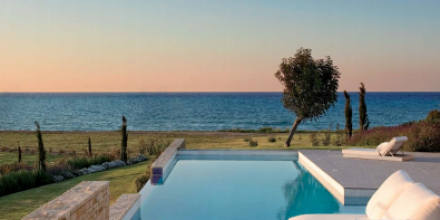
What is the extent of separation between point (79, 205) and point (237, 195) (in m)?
3.95

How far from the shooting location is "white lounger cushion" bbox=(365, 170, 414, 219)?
4.02 m

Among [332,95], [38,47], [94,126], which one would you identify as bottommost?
[94,126]

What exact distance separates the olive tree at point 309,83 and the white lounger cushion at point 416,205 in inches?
351

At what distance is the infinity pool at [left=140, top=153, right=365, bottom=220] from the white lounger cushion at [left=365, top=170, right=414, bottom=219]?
6.16ft

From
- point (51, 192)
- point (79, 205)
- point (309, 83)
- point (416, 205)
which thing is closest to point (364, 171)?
point (416, 205)

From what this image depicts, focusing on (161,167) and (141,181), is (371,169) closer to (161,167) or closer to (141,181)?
(161,167)

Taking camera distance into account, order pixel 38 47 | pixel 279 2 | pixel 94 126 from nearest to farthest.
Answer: pixel 279 2 → pixel 38 47 → pixel 94 126

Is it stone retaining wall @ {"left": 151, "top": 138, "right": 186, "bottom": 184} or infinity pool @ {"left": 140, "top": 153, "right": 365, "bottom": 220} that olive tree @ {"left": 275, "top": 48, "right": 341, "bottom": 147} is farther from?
stone retaining wall @ {"left": 151, "top": 138, "right": 186, "bottom": 184}

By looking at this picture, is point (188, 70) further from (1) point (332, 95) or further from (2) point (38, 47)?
(1) point (332, 95)

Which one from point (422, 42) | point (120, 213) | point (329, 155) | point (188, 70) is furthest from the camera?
point (188, 70)

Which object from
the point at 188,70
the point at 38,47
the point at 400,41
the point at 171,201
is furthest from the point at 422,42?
the point at 38,47

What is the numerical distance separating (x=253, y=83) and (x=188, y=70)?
5755mm

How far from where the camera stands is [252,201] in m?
6.68

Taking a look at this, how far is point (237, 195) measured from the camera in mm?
7055
